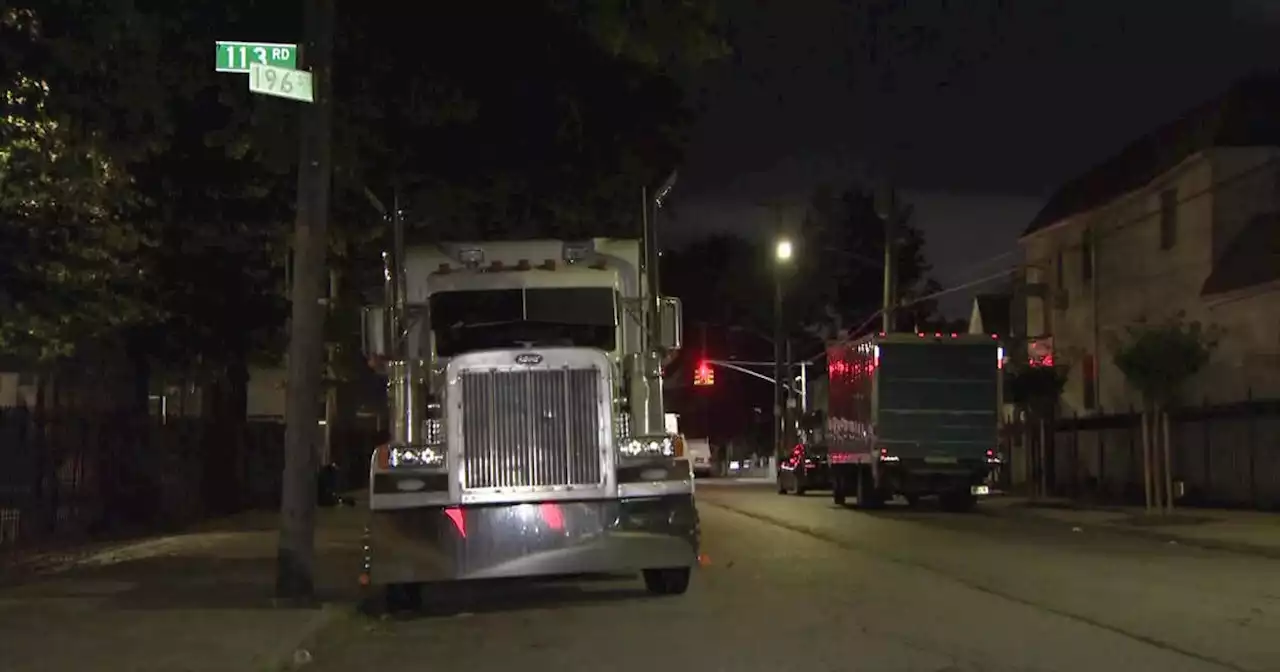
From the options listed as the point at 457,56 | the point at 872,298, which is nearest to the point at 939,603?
the point at 457,56

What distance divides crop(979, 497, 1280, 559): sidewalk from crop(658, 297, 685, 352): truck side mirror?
1002 cm

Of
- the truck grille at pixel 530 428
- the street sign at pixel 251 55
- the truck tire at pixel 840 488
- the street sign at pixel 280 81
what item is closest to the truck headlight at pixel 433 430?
the truck grille at pixel 530 428

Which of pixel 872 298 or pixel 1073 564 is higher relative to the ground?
pixel 872 298

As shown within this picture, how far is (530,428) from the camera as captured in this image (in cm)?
1378

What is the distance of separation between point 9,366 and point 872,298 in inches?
2858

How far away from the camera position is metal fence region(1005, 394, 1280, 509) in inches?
1159

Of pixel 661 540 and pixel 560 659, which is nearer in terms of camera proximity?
pixel 560 659

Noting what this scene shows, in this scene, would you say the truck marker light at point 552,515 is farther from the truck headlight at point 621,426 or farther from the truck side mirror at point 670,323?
the truck side mirror at point 670,323

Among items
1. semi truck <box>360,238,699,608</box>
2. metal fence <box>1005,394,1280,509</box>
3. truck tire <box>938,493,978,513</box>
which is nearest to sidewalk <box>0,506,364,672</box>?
semi truck <box>360,238,699,608</box>

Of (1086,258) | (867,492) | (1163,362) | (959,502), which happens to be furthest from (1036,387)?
(1086,258)

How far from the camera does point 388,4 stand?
57.7ft

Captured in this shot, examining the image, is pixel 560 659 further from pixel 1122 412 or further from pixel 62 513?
pixel 1122 412

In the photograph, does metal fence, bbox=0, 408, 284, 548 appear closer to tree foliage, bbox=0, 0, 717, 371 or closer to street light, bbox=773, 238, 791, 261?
tree foliage, bbox=0, 0, 717, 371

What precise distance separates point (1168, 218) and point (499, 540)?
27.9 m
